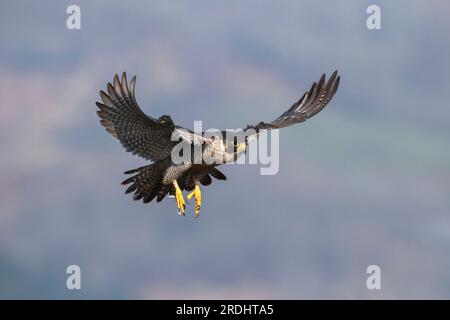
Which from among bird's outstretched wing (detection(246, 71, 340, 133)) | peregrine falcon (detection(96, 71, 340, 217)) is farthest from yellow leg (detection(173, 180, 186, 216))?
bird's outstretched wing (detection(246, 71, 340, 133))

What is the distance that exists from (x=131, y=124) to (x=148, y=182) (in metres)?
1.94

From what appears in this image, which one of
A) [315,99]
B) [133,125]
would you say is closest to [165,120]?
[133,125]

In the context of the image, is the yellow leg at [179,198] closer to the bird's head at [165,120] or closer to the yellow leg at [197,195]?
the yellow leg at [197,195]

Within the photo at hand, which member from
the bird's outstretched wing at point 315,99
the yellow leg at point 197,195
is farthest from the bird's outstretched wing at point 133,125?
the bird's outstretched wing at point 315,99

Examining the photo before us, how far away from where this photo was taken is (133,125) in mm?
29266

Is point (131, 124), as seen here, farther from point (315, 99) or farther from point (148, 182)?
point (315, 99)

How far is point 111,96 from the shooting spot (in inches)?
1135

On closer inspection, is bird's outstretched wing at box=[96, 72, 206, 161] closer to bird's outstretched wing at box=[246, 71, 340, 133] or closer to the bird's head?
the bird's head

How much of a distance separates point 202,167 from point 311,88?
18.0ft

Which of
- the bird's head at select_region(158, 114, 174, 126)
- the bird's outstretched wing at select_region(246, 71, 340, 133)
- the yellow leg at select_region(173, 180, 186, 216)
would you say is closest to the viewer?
the bird's head at select_region(158, 114, 174, 126)

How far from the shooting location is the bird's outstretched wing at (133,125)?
28.7 m

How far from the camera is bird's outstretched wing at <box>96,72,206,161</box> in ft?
94.1

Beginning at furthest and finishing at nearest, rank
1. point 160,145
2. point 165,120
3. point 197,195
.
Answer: point 197,195 < point 160,145 < point 165,120
